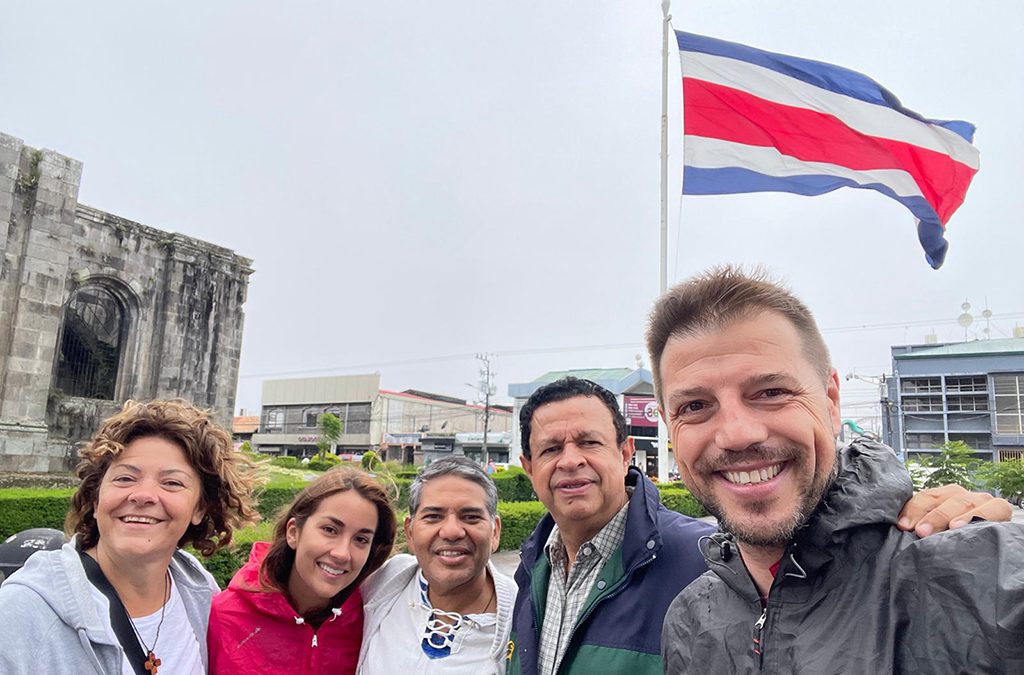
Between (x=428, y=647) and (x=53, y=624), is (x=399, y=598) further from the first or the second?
(x=53, y=624)

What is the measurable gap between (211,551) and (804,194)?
6227mm

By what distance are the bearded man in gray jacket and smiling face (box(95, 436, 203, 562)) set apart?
198cm

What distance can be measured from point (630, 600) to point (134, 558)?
1915mm

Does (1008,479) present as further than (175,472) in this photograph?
Yes

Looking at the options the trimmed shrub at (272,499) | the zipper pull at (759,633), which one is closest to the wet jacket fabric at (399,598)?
the zipper pull at (759,633)

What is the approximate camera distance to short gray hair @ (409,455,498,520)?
305 centimetres

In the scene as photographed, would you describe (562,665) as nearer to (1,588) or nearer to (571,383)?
(571,383)

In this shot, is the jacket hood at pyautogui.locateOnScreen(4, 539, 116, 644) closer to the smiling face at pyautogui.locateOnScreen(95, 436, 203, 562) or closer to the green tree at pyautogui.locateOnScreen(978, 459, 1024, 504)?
the smiling face at pyautogui.locateOnScreen(95, 436, 203, 562)

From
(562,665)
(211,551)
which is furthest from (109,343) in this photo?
(562,665)

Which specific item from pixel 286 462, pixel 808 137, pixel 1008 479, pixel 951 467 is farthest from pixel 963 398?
pixel 808 137

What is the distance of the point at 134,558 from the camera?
8.25 feet

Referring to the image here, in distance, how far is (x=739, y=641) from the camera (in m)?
1.60

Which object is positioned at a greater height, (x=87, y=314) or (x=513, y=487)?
(x=87, y=314)

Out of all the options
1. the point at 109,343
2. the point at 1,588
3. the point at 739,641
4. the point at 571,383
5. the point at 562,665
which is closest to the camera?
the point at 739,641
